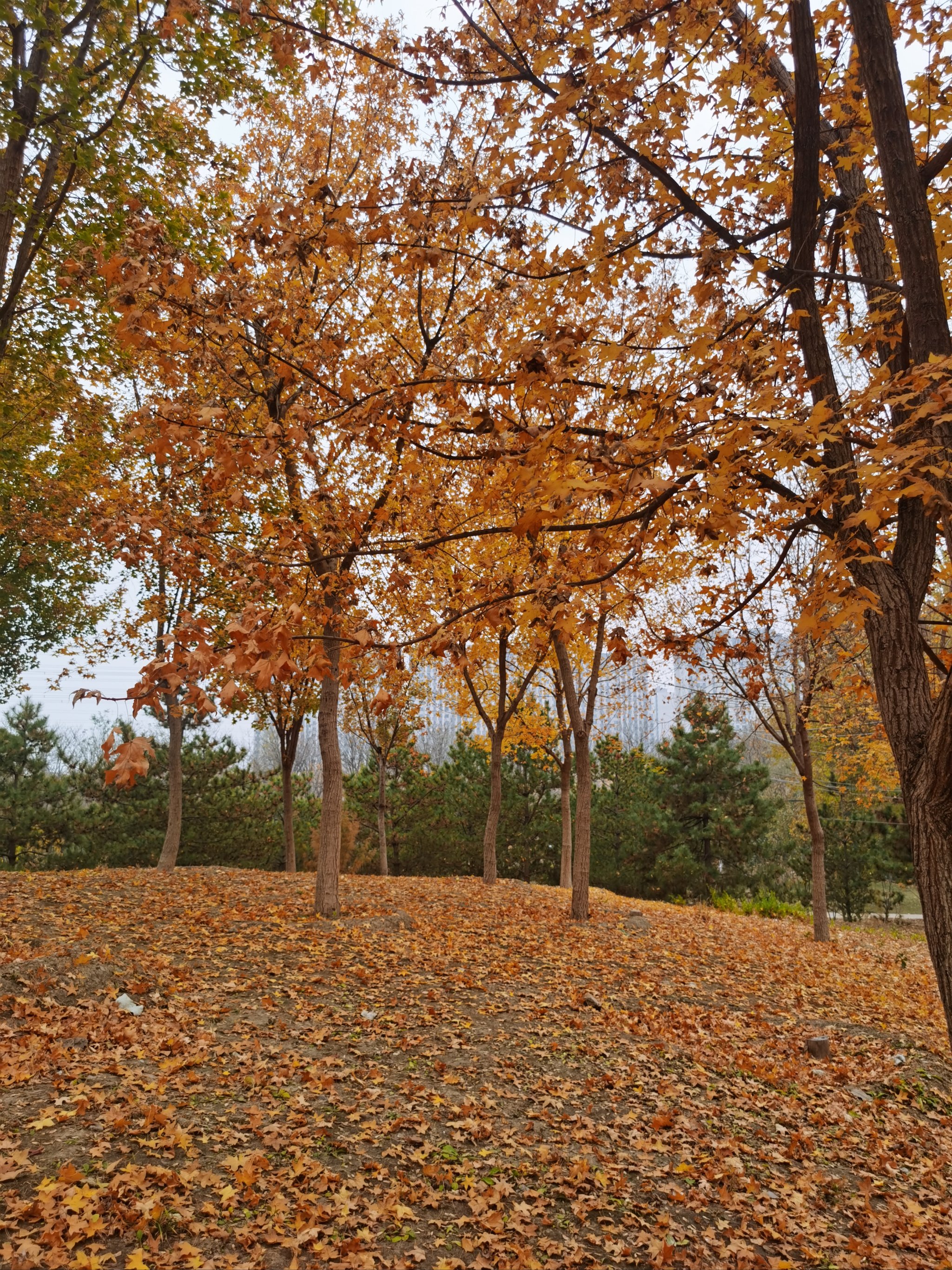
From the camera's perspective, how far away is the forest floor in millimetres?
3150

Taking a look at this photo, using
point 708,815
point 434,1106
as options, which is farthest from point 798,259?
point 708,815

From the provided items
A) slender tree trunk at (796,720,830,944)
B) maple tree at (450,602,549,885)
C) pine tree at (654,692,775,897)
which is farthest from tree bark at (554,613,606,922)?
pine tree at (654,692,775,897)

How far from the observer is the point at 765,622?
494 centimetres

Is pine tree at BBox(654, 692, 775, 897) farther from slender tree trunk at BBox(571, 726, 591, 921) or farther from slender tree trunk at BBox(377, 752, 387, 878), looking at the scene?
slender tree trunk at BBox(571, 726, 591, 921)

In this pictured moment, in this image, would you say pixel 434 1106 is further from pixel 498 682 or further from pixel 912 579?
pixel 498 682

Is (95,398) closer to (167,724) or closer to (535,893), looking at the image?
(167,724)

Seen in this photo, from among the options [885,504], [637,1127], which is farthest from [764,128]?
[637,1127]

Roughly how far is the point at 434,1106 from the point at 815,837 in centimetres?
863

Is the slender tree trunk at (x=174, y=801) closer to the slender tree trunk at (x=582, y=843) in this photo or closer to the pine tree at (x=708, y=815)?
the slender tree trunk at (x=582, y=843)

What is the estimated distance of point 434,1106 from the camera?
429 cm

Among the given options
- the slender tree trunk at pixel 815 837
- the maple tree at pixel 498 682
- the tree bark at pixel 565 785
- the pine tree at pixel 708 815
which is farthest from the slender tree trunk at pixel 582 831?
the pine tree at pixel 708 815

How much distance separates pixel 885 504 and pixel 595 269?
201 centimetres

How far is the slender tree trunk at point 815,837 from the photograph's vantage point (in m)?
10.7

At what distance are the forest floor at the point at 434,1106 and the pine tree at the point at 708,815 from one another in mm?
9867
